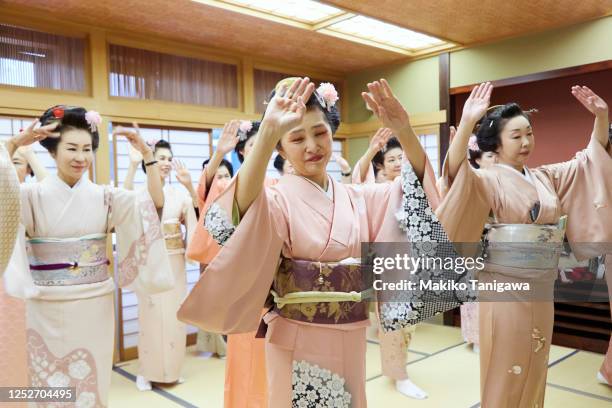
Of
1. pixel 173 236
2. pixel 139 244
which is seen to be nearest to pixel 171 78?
pixel 173 236

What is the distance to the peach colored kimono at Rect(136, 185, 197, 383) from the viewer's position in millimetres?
4422

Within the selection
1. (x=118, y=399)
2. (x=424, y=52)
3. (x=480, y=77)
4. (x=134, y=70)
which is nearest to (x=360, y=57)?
(x=424, y=52)

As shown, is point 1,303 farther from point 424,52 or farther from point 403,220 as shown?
point 424,52

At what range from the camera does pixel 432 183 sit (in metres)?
1.97

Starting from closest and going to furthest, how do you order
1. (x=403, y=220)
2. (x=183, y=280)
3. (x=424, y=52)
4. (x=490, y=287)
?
(x=403, y=220) → (x=490, y=287) → (x=183, y=280) → (x=424, y=52)

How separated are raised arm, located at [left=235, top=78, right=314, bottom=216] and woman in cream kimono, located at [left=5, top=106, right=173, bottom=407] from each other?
162 cm

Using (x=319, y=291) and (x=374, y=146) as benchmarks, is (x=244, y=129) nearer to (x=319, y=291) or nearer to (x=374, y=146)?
(x=374, y=146)

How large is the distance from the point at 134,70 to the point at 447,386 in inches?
167

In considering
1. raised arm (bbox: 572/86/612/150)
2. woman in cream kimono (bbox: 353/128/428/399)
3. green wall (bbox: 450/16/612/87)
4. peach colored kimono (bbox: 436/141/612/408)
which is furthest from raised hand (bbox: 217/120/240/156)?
green wall (bbox: 450/16/612/87)

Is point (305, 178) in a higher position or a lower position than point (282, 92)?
lower

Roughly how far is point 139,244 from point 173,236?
162 cm

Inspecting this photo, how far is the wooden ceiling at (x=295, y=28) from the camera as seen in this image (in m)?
4.35

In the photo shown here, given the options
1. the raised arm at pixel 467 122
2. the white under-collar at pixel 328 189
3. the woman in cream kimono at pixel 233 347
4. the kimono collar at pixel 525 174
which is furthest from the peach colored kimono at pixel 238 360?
the kimono collar at pixel 525 174

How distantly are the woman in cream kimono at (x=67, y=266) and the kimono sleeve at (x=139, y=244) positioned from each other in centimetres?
13
